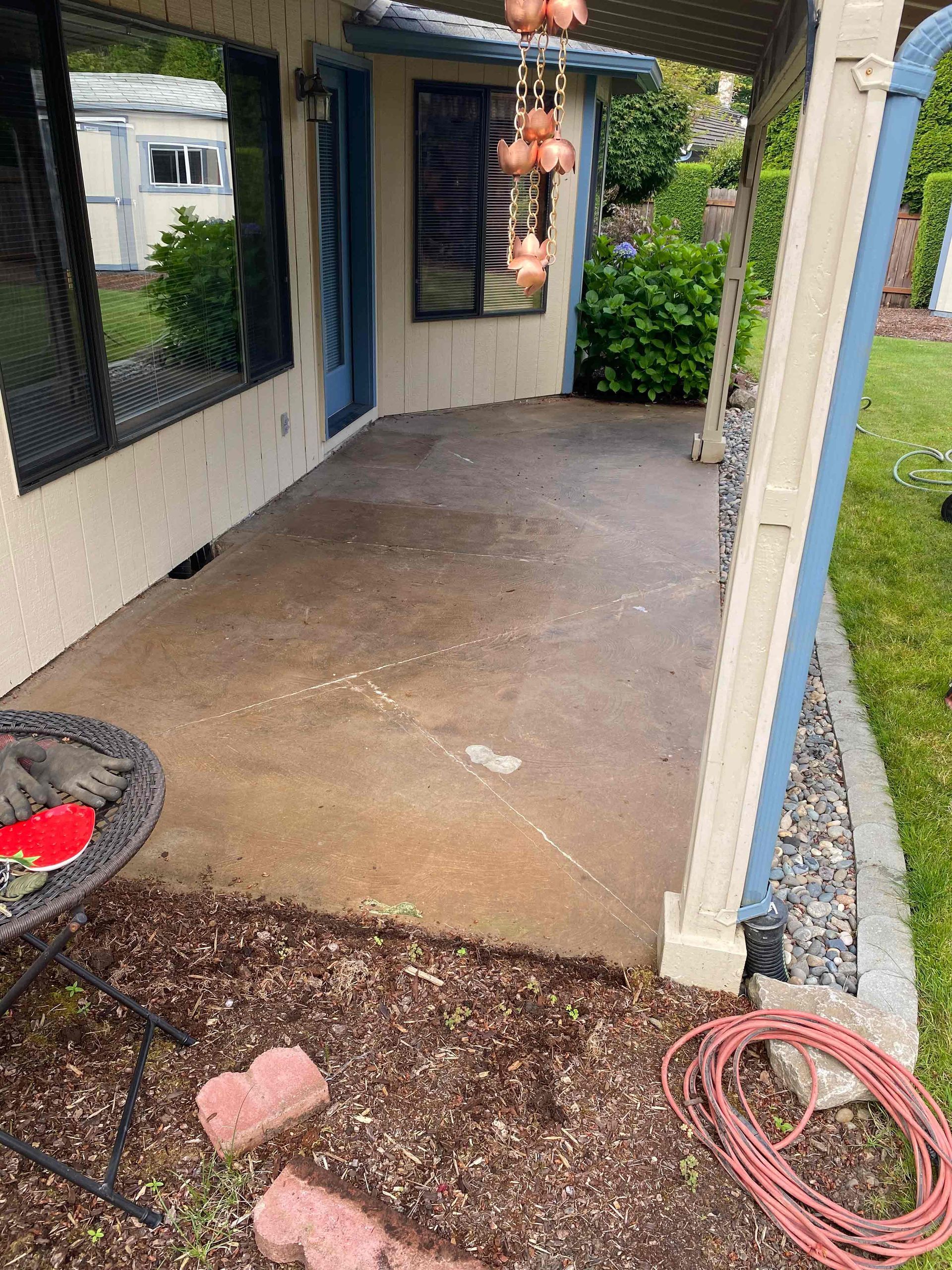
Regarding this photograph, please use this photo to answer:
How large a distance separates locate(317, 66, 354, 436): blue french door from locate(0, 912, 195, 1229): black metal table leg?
5148mm

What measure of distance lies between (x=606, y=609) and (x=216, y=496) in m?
2.17

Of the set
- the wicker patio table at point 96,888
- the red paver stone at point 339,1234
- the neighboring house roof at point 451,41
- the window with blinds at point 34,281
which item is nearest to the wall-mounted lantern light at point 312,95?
the neighboring house roof at point 451,41

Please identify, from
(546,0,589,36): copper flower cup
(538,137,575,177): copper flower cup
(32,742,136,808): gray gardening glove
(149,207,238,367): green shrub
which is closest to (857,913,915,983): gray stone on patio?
(32,742,136,808): gray gardening glove

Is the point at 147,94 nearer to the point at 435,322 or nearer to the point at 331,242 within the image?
the point at 331,242

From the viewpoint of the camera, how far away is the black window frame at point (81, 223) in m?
3.46

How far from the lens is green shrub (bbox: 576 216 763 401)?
8.36 metres

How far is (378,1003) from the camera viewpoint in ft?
7.74

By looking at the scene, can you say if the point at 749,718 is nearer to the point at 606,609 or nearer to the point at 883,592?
the point at 606,609

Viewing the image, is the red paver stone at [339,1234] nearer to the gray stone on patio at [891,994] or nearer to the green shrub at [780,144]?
the gray stone on patio at [891,994]

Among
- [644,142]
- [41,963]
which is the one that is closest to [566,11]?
[41,963]

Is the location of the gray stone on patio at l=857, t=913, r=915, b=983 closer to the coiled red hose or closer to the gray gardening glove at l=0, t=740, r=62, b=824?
the coiled red hose

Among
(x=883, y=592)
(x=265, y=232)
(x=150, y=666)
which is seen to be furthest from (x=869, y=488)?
(x=150, y=666)

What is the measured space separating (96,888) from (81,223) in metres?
2.92

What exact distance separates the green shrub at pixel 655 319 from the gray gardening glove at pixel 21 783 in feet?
24.2
